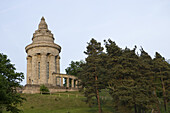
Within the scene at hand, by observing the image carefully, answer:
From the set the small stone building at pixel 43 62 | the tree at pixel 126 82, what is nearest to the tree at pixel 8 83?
the tree at pixel 126 82

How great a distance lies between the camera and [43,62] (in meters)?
58.9

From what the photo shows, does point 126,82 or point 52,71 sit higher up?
point 52,71

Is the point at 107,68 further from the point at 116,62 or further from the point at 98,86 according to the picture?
the point at 98,86

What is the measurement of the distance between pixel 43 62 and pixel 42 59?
2.99 ft

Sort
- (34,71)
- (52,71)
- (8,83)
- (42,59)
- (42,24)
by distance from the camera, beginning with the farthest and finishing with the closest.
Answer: (42,24) → (52,71) → (34,71) → (42,59) → (8,83)

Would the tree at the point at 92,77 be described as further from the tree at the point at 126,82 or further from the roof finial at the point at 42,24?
the roof finial at the point at 42,24

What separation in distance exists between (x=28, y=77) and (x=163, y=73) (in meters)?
39.5

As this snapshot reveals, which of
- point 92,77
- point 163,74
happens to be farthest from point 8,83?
point 163,74

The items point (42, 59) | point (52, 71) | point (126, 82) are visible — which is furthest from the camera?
point (52, 71)

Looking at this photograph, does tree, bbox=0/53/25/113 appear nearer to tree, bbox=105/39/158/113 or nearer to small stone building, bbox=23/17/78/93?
tree, bbox=105/39/158/113

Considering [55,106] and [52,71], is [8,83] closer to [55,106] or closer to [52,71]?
[55,106]

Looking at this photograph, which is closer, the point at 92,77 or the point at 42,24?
the point at 92,77

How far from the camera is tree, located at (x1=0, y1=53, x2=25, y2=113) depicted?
19522 mm

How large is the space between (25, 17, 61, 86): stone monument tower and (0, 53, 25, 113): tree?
3619 cm
